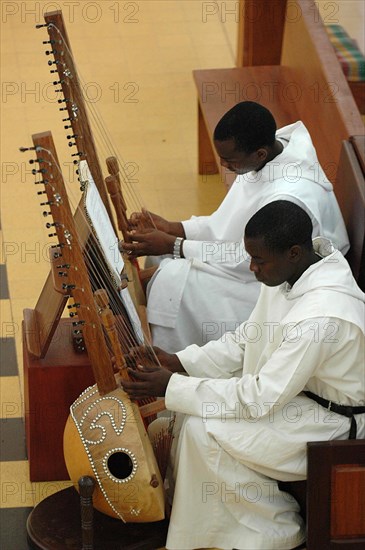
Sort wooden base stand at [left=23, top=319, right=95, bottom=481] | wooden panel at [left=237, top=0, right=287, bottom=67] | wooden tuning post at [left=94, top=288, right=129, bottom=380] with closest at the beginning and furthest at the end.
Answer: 1. wooden tuning post at [left=94, top=288, right=129, bottom=380]
2. wooden base stand at [left=23, top=319, right=95, bottom=481]
3. wooden panel at [left=237, top=0, right=287, bottom=67]

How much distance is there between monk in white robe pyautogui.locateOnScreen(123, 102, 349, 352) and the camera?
452cm

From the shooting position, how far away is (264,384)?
12.0 feet

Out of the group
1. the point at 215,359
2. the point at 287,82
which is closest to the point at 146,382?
the point at 215,359

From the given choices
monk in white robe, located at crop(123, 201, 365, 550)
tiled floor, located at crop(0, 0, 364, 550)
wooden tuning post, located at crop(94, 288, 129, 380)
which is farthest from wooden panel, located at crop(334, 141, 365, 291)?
tiled floor, located at crop(0, 0, 364, 550)

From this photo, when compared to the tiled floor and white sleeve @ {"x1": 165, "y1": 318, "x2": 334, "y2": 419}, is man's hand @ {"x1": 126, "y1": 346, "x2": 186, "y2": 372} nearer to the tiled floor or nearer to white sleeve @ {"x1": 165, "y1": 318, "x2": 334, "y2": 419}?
white sleeve @ {"x1": 165, "y1": 318, "x2": 334, "y2": 419}

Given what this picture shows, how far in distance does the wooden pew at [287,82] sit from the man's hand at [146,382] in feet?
5.55

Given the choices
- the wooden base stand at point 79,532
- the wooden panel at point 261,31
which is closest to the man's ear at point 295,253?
the wooden base stand at point 79,532

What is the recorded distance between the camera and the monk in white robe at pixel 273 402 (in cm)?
361

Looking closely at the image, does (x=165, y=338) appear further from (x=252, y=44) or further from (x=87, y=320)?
(x=252, y=44)

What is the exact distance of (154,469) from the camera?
3725 mm

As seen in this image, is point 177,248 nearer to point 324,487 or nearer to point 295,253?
point 295,253

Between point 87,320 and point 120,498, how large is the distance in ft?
2.04

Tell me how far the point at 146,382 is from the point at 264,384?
424 millimetres

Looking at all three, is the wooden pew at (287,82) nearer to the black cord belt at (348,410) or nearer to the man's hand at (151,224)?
the man's hand at (151,224)
